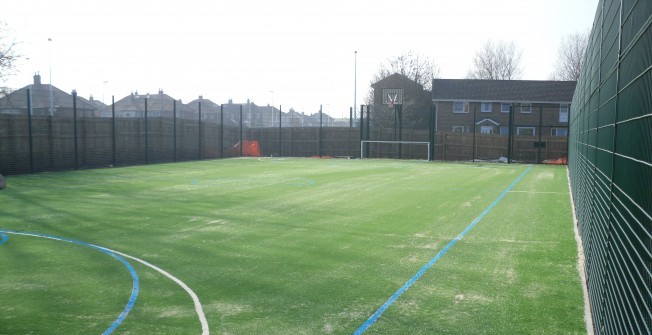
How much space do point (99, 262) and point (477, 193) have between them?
11251mm

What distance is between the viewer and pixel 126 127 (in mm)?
28578

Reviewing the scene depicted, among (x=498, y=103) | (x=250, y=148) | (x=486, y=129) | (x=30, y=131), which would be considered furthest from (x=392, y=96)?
(x=30, y=131)

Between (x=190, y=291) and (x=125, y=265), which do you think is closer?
(x=190, y=291)

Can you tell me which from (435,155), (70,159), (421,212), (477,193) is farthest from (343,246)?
(435,155)

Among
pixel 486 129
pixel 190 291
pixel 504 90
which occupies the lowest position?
pixel 190 291

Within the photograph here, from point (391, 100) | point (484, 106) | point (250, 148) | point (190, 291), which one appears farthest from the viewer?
point (484, 106)

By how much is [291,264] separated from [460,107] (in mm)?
47194

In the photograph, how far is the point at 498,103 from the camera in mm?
51375

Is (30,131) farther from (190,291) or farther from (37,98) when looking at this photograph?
(190,291)

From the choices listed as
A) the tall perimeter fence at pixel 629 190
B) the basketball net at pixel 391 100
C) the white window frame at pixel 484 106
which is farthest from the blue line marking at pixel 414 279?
the white window frame at pixel 484 106

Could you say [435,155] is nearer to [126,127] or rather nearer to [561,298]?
[126,127]

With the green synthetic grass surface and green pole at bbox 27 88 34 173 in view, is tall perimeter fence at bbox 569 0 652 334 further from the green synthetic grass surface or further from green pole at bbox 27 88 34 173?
Result: green pole at bbox 27 88 34 173

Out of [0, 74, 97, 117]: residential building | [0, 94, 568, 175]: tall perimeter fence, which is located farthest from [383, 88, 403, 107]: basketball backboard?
[0, 74, 97, 117]: residential building

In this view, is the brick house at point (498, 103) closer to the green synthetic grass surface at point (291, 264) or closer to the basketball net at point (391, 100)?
the basketball net at point (391, 100)
